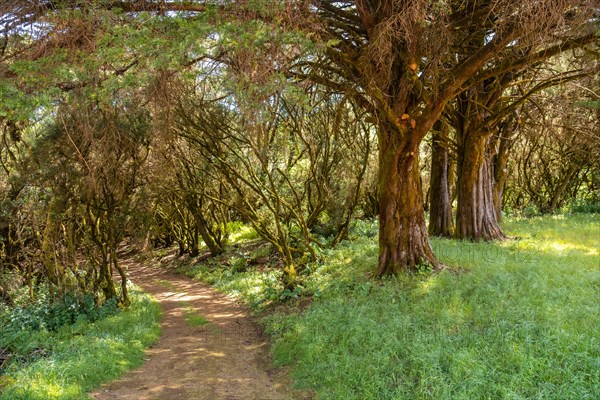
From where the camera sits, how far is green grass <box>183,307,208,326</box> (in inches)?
382

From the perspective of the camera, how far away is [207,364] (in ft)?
23.0

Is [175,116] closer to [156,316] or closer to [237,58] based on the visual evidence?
[156,316]

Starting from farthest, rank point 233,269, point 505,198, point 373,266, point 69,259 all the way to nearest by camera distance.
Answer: point 505,198 → point 233,269 → point 69,259 → point 373,266

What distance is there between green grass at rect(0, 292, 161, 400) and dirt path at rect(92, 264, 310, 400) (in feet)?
0.79

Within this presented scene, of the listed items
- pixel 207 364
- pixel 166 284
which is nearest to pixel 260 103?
pixel 207 364

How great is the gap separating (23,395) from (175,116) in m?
7.68

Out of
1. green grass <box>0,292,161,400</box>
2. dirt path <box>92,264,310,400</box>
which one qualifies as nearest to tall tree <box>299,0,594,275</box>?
dirt path <box>92,264,310,400</box>

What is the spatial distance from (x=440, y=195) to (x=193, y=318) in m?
8.14

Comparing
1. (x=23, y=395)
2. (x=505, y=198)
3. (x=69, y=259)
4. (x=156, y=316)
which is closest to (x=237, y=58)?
(x=23, y=395)

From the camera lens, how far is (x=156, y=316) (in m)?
10.4

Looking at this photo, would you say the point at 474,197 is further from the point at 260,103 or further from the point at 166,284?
the point at 166,284

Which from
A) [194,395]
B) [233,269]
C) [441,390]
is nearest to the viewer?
[441,390]

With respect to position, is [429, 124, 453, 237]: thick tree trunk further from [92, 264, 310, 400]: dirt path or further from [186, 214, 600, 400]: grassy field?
[92, 264, 310, 400]: dirt path

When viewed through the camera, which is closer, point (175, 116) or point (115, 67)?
point (115, 67)
